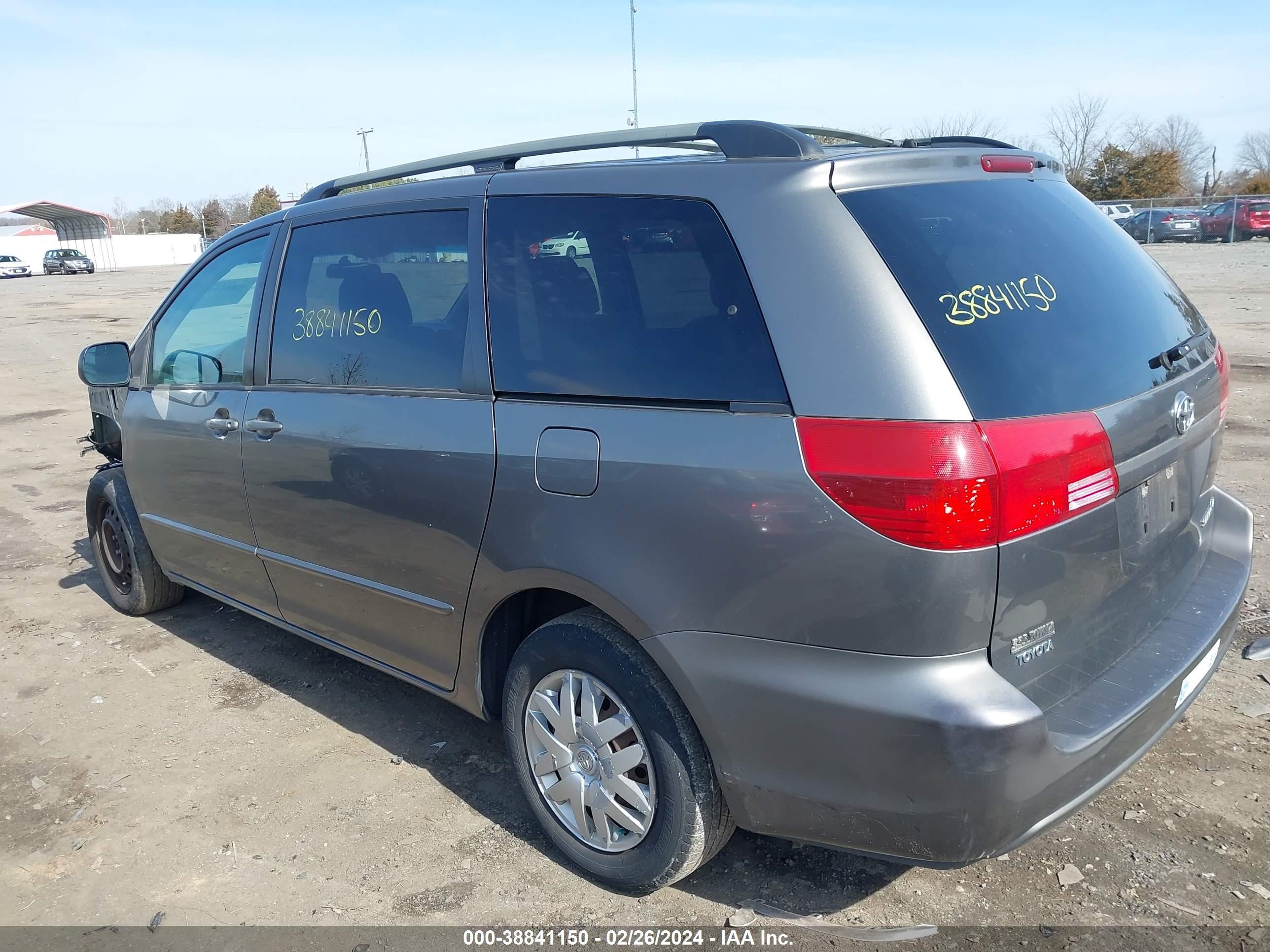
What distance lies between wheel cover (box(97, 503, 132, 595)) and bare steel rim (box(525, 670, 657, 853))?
10.2ft

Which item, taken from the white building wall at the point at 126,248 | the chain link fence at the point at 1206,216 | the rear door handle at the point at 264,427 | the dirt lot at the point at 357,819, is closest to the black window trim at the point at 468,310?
the rear door handle at the point at 264,427

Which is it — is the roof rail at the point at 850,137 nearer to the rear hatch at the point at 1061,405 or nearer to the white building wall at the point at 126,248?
the rear hatch at the point at 1061,405

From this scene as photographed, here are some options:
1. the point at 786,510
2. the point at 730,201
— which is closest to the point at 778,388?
the point at 786,510

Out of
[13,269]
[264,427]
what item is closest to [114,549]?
[264,427]

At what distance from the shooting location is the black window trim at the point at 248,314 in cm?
384

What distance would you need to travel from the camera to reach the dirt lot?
2.73 metres

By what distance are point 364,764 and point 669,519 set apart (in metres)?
1.89

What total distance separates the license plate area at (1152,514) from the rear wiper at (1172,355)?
26 cm

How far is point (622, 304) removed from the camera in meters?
2.62

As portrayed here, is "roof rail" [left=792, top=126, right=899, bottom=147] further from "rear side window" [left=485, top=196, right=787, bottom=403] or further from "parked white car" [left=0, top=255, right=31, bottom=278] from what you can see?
"parked white car" [left=0, top=255, right=31, bottom=278]

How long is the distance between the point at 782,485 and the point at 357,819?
1.97 m

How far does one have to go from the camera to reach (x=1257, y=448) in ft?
22.5

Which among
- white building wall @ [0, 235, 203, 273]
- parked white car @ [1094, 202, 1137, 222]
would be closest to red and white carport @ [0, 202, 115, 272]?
white building wall @ [0, 235, 203, 273]

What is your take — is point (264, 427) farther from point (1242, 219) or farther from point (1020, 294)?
point (1242, 219)
